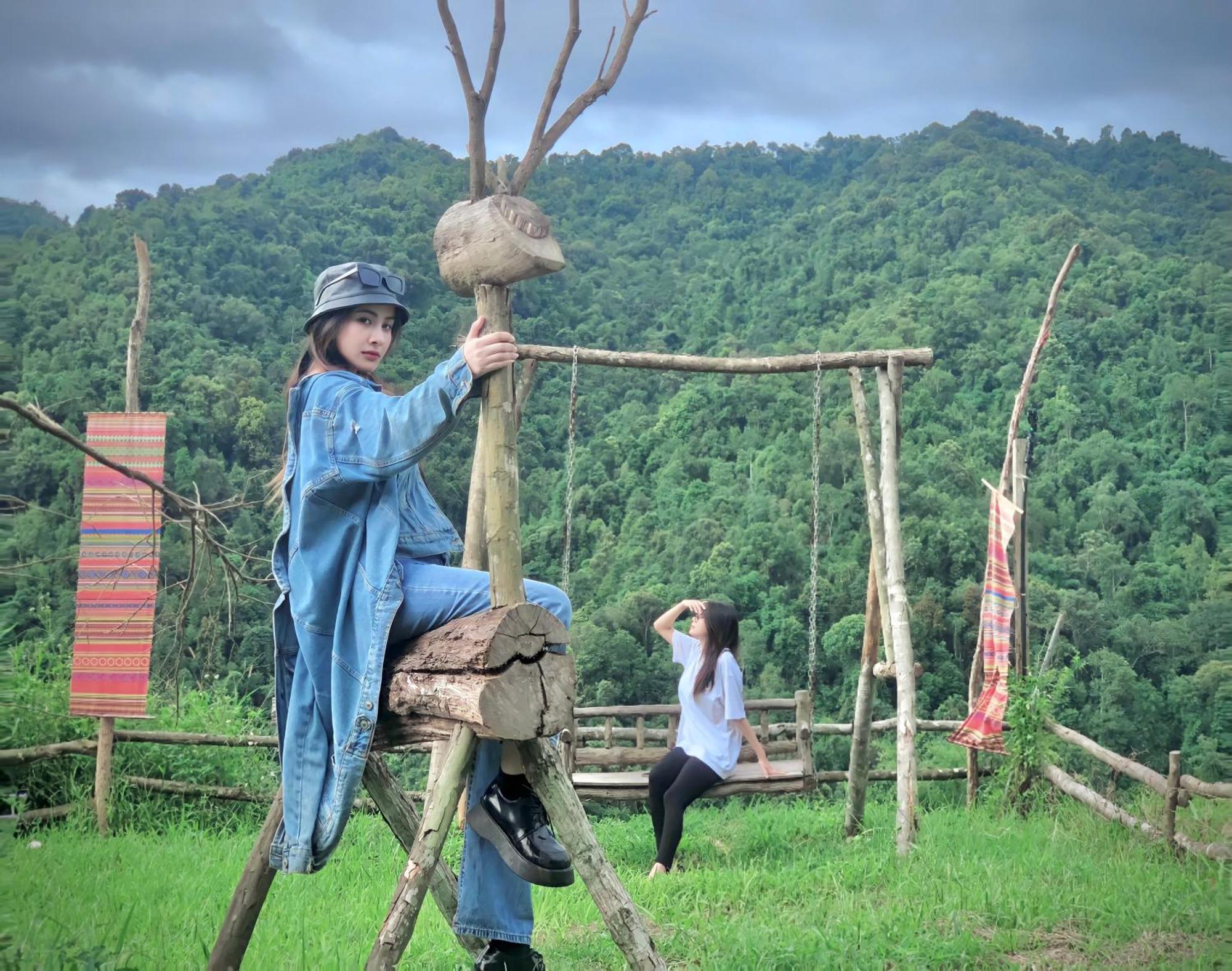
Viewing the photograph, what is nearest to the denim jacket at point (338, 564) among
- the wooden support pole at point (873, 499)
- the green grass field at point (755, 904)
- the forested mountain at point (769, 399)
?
the green grass field at point (755, 904)

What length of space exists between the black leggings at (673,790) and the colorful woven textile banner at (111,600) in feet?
8.44

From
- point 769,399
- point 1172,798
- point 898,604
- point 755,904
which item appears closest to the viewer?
point 755,904

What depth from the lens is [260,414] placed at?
1450cm

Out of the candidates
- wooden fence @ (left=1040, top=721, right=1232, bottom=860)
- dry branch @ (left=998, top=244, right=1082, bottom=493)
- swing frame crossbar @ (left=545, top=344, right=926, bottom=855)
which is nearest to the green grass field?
wooden fence @ (left=1040, top=721, right=1232, bottom=860)

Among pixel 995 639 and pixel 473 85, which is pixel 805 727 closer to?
pixel 995 639

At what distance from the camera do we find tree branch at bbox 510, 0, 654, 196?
583 cm

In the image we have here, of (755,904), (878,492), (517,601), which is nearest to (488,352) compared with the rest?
(517,601)

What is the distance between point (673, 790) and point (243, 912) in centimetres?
282

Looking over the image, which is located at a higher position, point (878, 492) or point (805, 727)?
point (878, 492)

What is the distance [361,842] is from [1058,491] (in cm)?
1211

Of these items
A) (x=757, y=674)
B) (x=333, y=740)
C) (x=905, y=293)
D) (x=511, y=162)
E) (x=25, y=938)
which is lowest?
(x=757, y=674)

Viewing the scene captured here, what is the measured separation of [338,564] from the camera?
Answer: 8.61 ft

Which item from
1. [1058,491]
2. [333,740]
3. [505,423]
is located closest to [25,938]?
[333,740]

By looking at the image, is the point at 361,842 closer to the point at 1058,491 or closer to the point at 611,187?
the point at 1058,491
